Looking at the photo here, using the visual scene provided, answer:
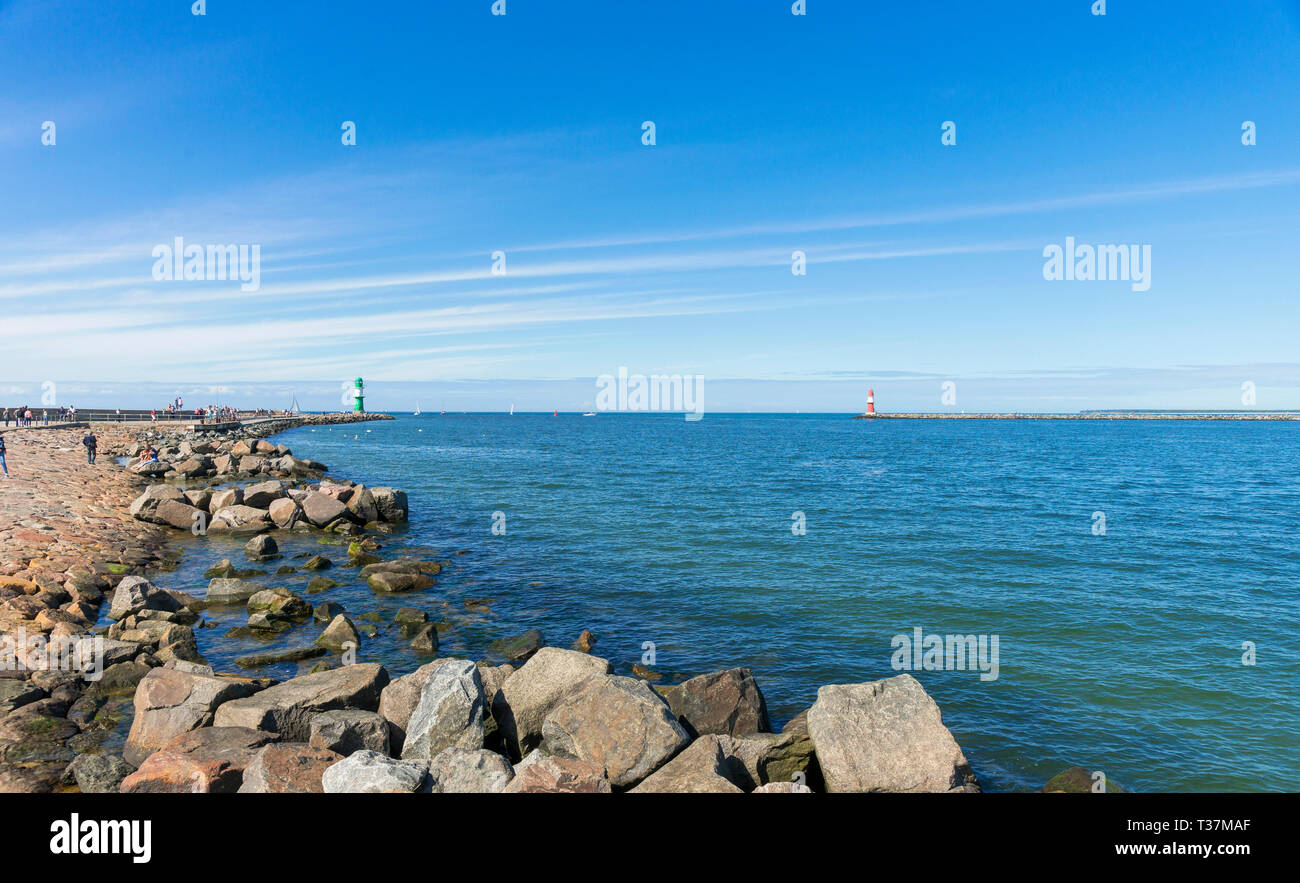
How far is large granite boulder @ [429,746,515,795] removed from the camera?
343 inches

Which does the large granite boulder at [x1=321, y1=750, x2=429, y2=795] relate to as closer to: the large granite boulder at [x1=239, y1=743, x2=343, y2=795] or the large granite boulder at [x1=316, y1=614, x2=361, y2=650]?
the large granite boulder at [x1=239, y1=743, x2=343, y2=795]

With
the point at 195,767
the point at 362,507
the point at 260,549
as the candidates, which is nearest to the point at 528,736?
the point at 195,767

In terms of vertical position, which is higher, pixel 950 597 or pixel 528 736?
pixel 528 736

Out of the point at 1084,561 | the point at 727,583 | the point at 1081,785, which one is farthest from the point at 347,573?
the point at 1084,561

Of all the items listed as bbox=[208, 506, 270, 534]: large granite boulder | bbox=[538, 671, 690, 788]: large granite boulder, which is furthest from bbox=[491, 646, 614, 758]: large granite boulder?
bbox=[208, 506, 270, 534]: large granite boulder

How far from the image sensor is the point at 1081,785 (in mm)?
10172

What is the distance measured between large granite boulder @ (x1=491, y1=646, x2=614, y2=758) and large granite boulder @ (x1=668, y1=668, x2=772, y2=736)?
153 centimetres

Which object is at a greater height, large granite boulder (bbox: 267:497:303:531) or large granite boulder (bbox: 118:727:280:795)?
large granite boulder (bbox: 267:497:303:531)

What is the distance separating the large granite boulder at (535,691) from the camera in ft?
37.8

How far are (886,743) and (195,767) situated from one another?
919 cm

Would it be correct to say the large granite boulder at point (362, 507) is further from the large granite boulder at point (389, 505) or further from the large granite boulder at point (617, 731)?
the large granite boulder at point (617, 731)

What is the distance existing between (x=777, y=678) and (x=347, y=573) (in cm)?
1551

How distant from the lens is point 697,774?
9.03m

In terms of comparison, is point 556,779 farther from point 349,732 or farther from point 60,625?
point 60,625
